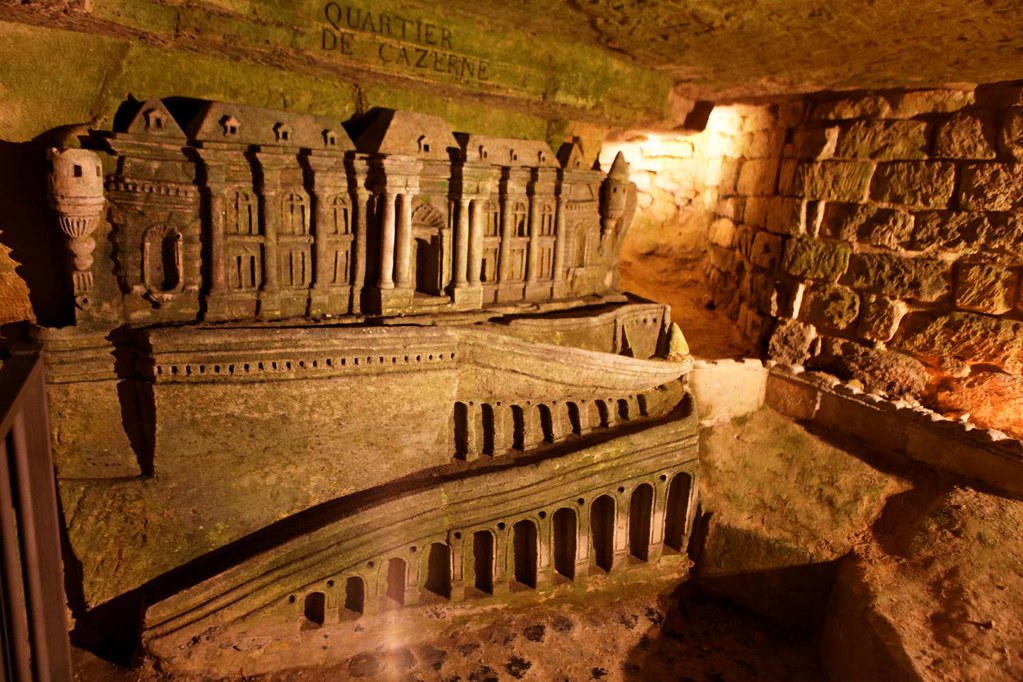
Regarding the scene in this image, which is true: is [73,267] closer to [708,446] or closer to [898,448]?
[708,446]

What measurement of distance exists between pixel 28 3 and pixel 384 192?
437 cm

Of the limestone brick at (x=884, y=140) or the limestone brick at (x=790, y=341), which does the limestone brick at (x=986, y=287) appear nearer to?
the limestone brick at (x=884, y=140)

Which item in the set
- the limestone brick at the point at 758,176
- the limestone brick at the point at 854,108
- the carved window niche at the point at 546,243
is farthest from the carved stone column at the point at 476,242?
the limestone brick at the point at 854,108

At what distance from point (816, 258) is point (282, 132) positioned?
9.32 meters

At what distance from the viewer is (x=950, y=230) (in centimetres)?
1027

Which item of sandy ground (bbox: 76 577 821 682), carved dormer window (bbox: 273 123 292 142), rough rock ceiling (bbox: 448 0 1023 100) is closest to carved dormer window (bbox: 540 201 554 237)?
rough rock ceiling (bbox: 448 0 1023 100)

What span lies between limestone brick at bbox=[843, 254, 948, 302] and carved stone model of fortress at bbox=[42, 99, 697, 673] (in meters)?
3.49

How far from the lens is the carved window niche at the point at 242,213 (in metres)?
8.75

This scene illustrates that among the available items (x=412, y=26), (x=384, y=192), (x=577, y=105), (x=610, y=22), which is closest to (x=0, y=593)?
(x=384, y=192)

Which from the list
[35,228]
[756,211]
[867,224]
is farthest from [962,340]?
[35,228]

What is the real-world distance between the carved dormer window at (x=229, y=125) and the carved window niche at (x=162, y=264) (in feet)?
4.70

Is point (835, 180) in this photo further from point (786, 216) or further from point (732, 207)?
point (732, 207)

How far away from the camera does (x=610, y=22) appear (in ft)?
31.5

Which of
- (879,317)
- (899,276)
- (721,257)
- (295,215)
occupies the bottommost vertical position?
(879,317)
